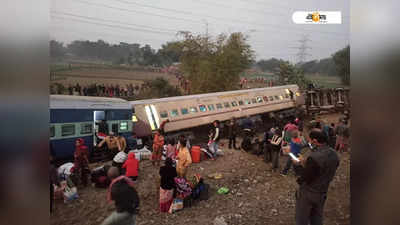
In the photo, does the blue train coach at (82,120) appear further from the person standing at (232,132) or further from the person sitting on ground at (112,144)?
the person standing at (232,132)

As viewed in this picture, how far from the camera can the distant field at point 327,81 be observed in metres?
2.77

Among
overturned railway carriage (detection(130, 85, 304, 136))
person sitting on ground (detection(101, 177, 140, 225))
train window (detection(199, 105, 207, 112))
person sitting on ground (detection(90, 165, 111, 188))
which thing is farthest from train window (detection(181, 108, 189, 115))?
person sitting on ground (detection(101, 177, 140, 225))

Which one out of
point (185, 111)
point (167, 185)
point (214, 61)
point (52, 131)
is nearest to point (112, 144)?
point (52, 131)

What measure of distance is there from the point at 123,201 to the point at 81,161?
2.68ft

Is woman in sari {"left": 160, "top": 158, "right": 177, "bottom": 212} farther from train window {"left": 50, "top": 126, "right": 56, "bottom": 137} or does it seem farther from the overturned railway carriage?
train window {"left": 50, "top": 126, "right": 56, "bottom": 137}

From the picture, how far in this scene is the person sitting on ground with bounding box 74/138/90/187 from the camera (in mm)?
2420

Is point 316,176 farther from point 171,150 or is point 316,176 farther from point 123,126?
point 123,126

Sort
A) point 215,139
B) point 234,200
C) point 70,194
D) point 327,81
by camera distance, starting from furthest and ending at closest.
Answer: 1. point 215,139
2. point 327,81
3. point 234,200
4. point 70,194

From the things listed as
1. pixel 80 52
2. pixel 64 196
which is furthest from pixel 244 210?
pixel 80 52

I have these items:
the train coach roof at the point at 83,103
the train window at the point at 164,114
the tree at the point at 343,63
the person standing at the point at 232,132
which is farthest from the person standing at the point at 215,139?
the tree at the point at 343,63

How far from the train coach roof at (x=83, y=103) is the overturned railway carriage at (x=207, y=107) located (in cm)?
23

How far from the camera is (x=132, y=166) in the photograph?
2.50m
